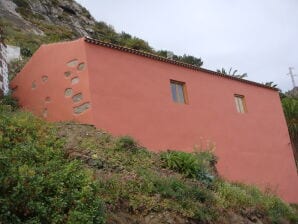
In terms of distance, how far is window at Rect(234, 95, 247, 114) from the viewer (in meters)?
21.8

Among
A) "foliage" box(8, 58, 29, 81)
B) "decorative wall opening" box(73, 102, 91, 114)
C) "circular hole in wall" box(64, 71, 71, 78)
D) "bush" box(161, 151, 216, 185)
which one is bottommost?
"bush" box(161, 151, 216, 185)

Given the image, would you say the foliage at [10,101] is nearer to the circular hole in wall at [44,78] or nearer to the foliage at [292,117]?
the circular hole in wall at [44,78]

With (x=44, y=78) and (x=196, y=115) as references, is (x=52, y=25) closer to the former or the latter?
(x=44, y=78)

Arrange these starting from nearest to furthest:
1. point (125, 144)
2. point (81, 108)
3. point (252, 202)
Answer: point (125, 144), point (252, 202), point (81, 108)

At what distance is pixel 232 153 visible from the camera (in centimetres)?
1998

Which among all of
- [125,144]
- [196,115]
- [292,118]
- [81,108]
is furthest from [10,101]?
[292,118]

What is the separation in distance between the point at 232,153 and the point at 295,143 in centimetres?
823

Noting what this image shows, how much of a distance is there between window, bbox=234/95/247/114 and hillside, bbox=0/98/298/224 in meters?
5.36

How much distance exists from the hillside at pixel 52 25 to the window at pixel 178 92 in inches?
504

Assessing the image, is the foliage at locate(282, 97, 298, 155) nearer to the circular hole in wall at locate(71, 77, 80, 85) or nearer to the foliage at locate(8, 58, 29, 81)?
the circular hole in wall at locate(71, 77, 80, 85)

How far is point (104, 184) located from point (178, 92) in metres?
8.79

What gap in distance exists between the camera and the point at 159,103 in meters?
17.7

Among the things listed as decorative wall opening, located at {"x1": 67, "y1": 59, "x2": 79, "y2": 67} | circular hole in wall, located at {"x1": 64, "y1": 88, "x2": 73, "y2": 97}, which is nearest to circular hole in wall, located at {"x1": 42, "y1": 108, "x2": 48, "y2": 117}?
circular hole in wall, located at {"x1": 64, "y1": 88, "x2": 73, "y2": 97}

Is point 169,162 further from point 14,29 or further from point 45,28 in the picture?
point 45,28
